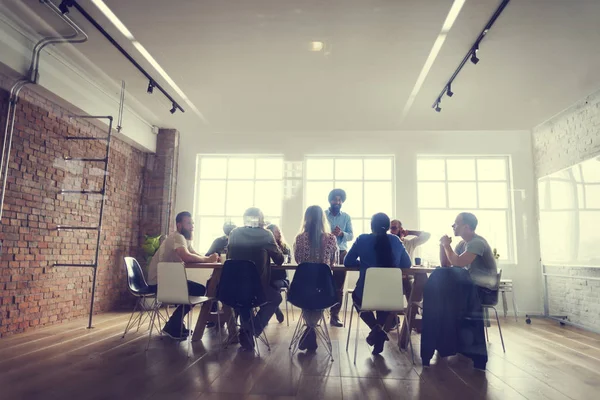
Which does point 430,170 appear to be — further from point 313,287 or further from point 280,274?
point 313,287

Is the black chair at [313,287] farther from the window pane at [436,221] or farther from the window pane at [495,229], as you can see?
the window pane at [495,229]

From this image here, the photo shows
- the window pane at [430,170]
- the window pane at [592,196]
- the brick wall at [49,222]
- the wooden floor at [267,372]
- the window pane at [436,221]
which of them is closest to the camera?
the wooden floor at [267,372]

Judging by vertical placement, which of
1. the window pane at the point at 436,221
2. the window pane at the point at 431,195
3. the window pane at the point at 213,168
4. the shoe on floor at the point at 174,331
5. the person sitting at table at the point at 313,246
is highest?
the window pane at the point at 213,168

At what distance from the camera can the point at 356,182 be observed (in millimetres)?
7652

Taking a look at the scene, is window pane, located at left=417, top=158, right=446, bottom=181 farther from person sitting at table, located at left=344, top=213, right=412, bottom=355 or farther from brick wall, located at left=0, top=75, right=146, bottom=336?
brick wall, located at left=0, top=75, right=146, bottom=336

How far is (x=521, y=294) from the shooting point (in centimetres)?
689

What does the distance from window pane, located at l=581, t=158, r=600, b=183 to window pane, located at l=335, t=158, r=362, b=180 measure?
3.62 meters

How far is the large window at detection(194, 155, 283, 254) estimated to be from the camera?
302 inches

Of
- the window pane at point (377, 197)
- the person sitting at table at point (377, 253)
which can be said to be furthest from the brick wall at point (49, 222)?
the window pane at point (377, 197)

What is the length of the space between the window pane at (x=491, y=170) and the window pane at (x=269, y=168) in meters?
3.89

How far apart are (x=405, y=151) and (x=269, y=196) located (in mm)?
2798

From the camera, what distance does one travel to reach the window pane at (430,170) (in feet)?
24.8

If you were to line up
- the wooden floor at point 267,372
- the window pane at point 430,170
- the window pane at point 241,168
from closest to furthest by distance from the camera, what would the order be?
the wooden floor at point 267,372 → the window pane at point 430,170 → the window pane at point 241,168

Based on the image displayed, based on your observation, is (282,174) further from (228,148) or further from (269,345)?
(269,345)
